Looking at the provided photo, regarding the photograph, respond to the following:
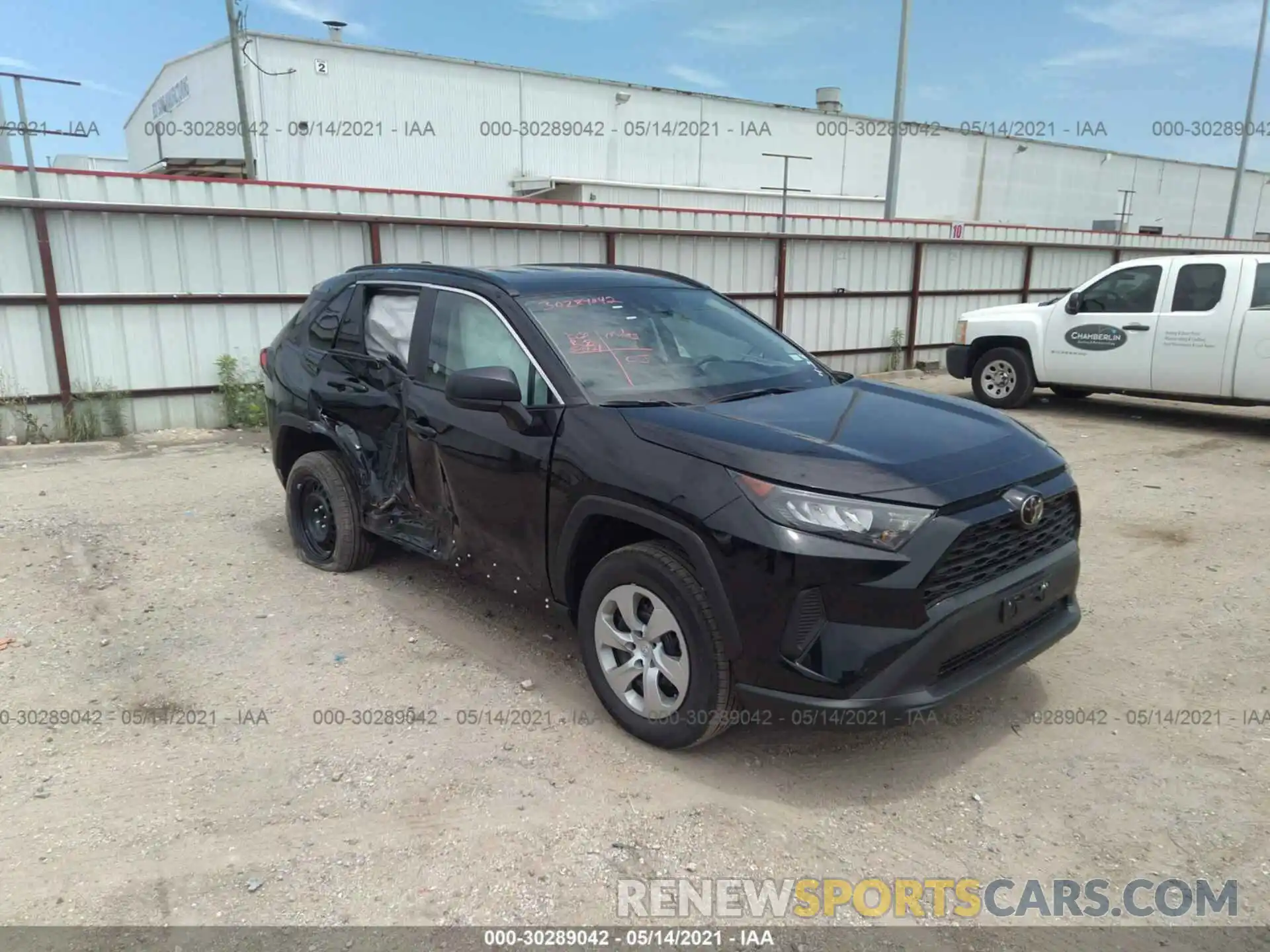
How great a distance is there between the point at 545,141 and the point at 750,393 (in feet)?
89.7

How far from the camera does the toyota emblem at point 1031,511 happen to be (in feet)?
10.2

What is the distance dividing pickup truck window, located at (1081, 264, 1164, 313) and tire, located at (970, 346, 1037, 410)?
1.01m

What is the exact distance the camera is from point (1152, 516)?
21.1 ft

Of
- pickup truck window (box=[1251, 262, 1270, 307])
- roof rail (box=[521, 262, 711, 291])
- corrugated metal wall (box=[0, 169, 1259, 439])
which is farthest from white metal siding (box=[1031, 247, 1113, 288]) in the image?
roof rail (box=[521, 262, 711, 291])

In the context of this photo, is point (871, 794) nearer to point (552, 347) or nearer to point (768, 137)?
point (552, 347)

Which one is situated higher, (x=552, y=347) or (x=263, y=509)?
(x=552, y=347)

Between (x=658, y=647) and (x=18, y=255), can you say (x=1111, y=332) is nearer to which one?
(x=658, y=647)

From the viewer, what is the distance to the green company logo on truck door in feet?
32.2

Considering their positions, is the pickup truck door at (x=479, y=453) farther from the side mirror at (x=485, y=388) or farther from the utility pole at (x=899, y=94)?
the utility pole at (x=899, y=94)

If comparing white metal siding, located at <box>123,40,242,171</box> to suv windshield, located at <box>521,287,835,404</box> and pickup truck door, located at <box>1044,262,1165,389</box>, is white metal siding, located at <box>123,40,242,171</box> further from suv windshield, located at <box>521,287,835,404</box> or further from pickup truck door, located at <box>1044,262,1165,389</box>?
suv windshield, located at <box>521,287,835,404</box>

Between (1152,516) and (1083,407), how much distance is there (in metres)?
5.35

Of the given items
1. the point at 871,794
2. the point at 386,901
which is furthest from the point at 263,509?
the point at 871,794

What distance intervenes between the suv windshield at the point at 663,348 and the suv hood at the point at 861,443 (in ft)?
0.71

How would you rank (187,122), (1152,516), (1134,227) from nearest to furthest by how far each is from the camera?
1. (1152,516)
2. (187,122)
3. (1134,227)
